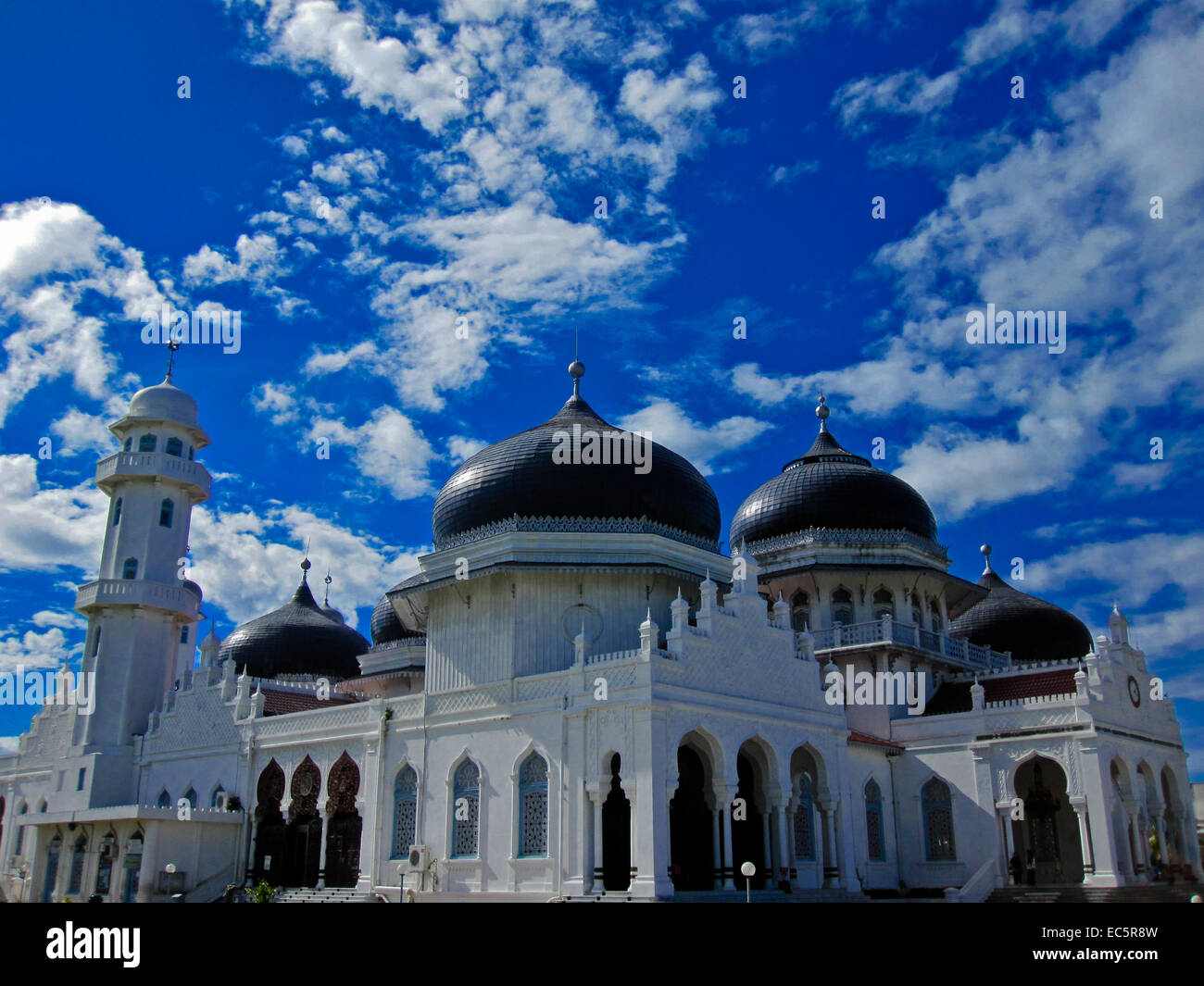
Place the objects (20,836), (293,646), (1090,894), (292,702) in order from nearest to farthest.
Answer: (1090,894) < (292,702) < (20,836) < (293,646)

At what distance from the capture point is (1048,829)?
27000 mm

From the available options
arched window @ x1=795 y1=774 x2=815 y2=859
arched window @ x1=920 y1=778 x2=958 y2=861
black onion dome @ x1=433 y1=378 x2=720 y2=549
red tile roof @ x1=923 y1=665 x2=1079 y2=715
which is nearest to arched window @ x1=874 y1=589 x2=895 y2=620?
red tile roof @ x1=923 y1=665 x2=1079 y2=715

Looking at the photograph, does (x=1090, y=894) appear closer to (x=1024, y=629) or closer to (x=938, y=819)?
(x=938, y=819)

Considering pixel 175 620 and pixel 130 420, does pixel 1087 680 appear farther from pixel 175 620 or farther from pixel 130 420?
pixel 130 420

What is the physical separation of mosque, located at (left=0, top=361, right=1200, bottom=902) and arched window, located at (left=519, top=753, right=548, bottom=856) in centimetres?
5

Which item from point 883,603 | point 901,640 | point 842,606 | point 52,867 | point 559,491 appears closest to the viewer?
point 559,491

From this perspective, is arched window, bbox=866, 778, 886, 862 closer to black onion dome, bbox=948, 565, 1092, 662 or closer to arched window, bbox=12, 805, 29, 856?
black onion dome, bbox=948, 565, 1092, 662

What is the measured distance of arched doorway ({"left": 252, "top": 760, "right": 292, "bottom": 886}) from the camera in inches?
1053

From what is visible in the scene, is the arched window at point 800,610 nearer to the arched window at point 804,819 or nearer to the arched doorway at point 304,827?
the arched window at point 804,819

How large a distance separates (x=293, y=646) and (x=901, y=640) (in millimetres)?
19010

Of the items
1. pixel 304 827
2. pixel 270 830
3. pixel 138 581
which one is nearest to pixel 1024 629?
pixel 304 827

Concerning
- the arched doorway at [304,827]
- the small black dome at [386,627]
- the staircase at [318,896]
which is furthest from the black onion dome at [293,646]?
the staircase at [318,896]

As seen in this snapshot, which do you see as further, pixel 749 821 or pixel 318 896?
pixel 318 896
